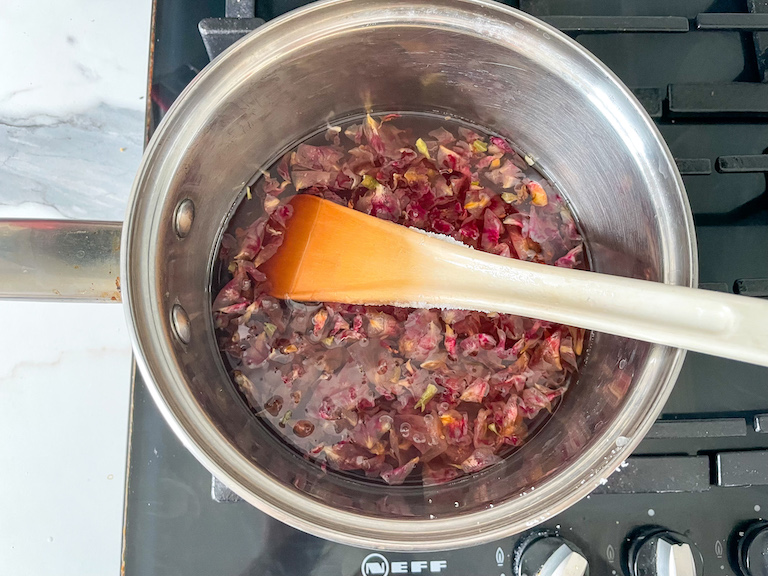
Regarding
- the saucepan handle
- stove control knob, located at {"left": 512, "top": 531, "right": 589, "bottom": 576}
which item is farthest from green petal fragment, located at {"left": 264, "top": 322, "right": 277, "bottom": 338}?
stove control knob, located at {"left": 512, "top": 531, "right": 589, "bottom": 576}

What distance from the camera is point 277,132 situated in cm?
94

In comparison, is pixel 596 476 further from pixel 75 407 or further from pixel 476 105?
pixel 75 407

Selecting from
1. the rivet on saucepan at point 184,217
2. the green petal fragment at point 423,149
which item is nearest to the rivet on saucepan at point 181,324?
the rivet on saucepan at point 184,217

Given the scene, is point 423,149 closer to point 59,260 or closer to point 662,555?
point 59,260

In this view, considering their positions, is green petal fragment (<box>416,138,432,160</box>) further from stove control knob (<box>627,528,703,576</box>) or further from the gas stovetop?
stove control knob (<box>627,528,703,576</box>)

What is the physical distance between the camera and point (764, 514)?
867 millimetres

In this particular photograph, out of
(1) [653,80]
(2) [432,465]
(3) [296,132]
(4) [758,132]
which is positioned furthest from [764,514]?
(3) [296,132]

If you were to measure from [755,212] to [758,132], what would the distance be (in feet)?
0.48

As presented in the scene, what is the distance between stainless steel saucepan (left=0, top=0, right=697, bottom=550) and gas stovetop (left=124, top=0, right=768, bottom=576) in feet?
0.43

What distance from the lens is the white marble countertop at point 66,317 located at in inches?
41.8

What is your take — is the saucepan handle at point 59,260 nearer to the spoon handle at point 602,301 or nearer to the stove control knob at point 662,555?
the spoon handle at point 602,301

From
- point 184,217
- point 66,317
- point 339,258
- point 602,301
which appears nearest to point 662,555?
point 602,301

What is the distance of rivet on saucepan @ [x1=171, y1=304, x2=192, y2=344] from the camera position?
2.44 ft

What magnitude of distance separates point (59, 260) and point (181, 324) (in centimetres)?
18
